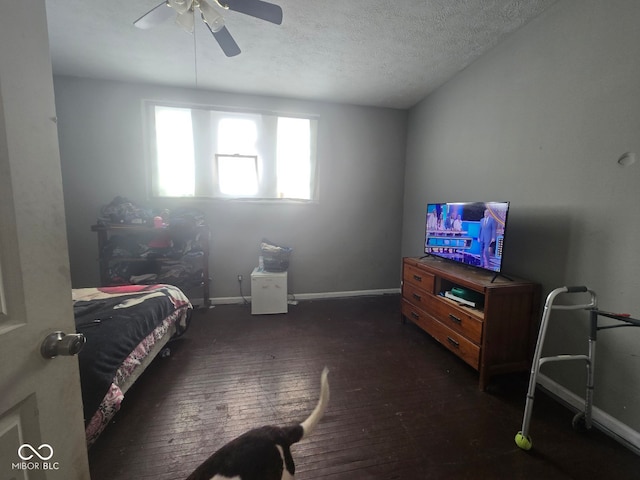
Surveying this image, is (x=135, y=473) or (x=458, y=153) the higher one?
(x=458, y=153)

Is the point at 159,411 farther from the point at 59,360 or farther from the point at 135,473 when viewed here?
the point at 59,360

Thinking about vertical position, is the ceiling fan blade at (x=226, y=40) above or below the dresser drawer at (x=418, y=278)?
above

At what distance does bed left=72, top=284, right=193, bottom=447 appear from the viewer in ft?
4.09

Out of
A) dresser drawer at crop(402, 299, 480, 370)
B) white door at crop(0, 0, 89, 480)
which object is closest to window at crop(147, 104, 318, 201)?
dresser drawer at crop(402, 299, 480, 370)

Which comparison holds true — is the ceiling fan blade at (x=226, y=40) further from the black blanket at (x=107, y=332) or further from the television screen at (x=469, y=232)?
the television screen at (x=469, y=232)

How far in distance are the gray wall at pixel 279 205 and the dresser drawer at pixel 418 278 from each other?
3.76 feet

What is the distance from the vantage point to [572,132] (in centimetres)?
167

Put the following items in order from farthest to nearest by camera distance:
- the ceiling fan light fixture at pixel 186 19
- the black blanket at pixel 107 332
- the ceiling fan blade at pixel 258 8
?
the ceiling fan light fixture at pixel 186 19 → the ceiling fan blade at pixel 258 8 → the black blanket at pixel 107 332

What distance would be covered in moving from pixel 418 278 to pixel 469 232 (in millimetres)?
629

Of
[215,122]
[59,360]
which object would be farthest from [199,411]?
[215,122]

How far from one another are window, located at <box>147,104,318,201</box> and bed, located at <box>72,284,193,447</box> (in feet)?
5.06

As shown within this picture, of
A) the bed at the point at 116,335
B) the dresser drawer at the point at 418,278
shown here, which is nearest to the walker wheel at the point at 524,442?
the dresser drawer at the point at 418,278

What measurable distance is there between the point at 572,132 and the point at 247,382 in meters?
2.83

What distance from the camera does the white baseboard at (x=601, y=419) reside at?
1.37 m
